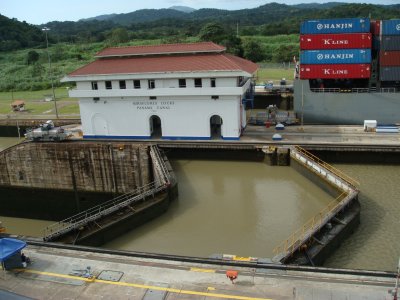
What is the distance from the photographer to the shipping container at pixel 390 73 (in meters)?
33.9

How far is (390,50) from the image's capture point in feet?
110

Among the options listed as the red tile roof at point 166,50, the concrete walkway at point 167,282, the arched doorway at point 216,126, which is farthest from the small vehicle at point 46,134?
the concrete walkway at point 167,282

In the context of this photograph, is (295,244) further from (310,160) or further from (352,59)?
(352,59)

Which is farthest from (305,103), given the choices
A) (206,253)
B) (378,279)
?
(378,279)

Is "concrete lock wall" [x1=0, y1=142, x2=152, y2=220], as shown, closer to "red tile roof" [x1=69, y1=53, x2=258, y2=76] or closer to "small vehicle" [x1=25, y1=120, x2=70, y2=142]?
"small vehicle" [x1=25, y1=120, x2=70, y2=142]

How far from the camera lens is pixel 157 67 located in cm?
3067

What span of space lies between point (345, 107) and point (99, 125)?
20.8 metres

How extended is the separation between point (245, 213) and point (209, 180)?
5476 millimetres

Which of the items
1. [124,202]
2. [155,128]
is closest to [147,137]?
[155,128]

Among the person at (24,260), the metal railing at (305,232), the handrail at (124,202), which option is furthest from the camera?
the handrail at (124,202)

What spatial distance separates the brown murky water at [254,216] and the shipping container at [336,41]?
1169 cm

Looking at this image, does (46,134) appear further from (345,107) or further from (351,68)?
(351,68)

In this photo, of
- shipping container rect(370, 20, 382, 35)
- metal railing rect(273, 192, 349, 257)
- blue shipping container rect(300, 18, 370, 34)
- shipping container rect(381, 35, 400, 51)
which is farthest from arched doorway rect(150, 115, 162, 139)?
shipping container rect(370, 20, 382, 35)

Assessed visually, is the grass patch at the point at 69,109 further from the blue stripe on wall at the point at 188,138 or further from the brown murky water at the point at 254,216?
the brown murky water at the point at 254,216
